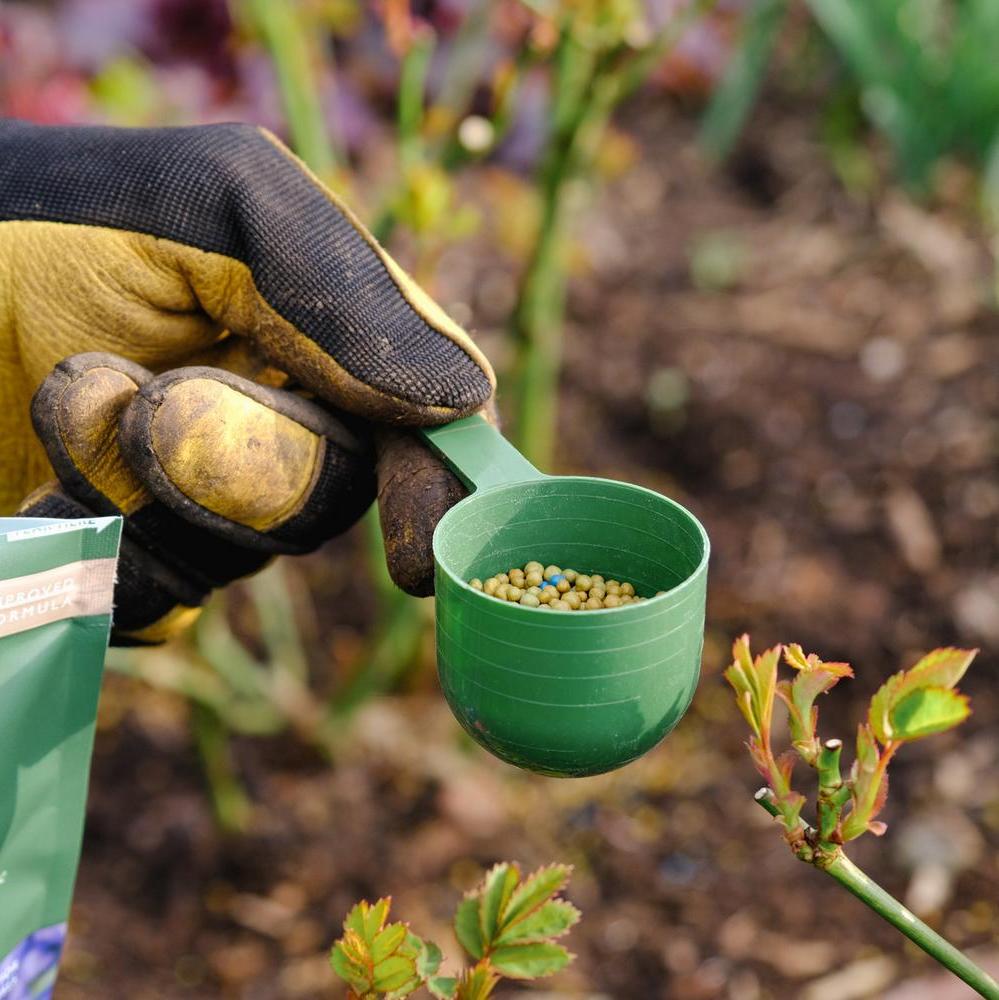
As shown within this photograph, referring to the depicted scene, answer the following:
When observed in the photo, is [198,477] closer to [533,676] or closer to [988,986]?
[533,676]

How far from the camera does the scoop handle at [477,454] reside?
3.09 feet

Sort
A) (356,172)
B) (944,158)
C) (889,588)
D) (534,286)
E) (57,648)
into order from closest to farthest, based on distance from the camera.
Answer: (57,648), (534,286), (889,588), (356,172), (944,158)

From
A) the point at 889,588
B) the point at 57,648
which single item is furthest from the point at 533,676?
the point at 889,588

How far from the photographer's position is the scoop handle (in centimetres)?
94

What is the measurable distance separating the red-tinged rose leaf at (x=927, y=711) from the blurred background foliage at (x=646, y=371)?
1038mm

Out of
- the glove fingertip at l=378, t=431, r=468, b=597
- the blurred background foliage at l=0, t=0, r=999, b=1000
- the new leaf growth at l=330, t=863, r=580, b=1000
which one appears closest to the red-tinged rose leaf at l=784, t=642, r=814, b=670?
the new leaf growth at l=330, t=863, r=580, b=1000

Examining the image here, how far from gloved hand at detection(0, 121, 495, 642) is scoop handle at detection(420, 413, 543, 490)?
14 millimetres

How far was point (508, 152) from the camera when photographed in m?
3.34

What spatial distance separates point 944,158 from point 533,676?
313 centimetres

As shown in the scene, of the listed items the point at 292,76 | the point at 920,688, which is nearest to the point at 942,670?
the point at 920,688

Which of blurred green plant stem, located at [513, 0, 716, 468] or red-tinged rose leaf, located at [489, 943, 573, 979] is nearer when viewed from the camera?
red-tinged rose leaf, located at [489, 943, 573, 979]

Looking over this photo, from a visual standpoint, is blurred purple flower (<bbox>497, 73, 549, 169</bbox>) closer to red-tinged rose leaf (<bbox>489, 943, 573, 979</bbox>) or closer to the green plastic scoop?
the green plastic scoop

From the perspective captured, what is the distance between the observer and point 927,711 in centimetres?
62

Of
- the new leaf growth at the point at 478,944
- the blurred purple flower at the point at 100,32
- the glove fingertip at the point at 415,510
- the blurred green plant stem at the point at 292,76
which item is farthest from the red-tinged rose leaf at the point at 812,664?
the blurred purple flower at the point at 100,32
